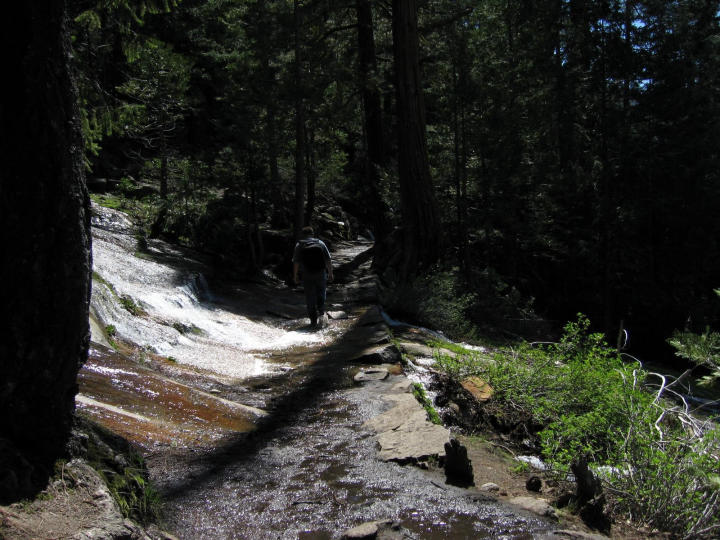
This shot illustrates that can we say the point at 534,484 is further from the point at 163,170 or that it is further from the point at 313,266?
the point at 163,170

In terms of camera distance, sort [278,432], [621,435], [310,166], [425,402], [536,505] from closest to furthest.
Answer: [536,505], [621,435], [278,432], [425,402], [310,166]

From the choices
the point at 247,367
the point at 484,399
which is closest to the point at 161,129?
the point at 247,367

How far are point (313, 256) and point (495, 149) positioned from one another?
23.4 feet

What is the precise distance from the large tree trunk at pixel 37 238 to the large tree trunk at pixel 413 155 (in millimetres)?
11561

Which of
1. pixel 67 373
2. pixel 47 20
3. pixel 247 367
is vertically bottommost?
pixel 247 367

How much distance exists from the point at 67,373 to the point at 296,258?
7.68 meters

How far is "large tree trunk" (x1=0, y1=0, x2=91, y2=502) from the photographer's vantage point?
2.45 metres

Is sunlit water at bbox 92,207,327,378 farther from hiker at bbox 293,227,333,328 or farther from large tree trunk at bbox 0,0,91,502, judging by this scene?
large tree trunk at bbox 0,0,91,502

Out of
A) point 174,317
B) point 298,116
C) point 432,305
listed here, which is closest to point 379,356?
point 174,317

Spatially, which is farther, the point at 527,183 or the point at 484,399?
the point at 527,183

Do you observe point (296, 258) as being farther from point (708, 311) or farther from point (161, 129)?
point (708, 311)

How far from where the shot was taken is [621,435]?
428 cm

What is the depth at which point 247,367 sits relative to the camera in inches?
295

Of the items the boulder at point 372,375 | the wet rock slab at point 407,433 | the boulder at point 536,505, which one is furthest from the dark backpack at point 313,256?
the boulder at point 536,505
